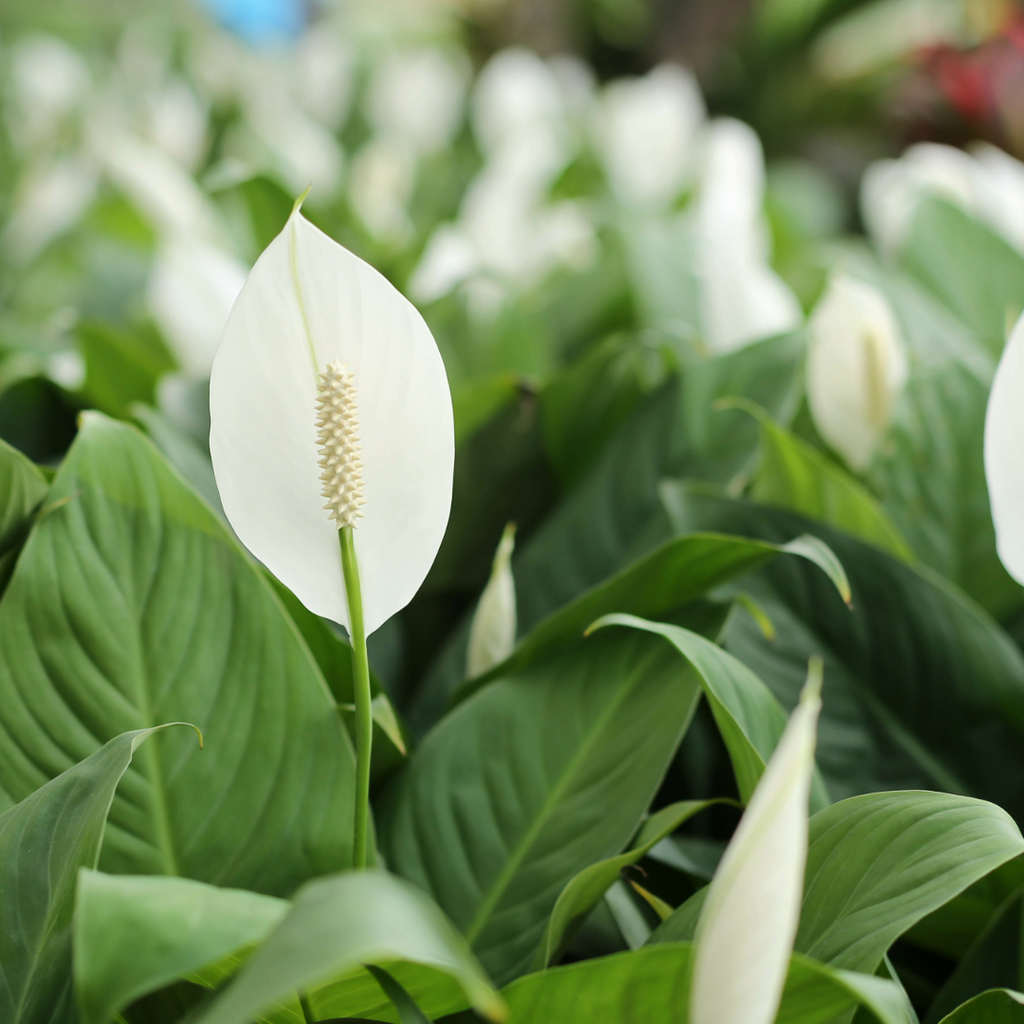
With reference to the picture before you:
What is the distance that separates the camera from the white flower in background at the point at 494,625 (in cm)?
41

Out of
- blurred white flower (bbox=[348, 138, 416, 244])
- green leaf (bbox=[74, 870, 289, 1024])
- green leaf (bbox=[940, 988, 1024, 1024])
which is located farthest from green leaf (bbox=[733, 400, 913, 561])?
blurred white flower (bbox=[348, 138, 416, 244])

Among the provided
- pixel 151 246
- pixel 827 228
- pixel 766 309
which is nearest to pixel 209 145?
pixel 151 246

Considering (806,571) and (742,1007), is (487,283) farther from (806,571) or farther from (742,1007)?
(742,1007)

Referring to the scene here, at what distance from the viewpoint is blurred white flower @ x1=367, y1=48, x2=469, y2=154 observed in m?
1.57

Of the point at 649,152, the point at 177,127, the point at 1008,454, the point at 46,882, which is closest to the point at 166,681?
the point at 46,882

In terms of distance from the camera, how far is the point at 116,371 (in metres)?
0.66

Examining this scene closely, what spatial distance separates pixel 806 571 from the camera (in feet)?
1.54

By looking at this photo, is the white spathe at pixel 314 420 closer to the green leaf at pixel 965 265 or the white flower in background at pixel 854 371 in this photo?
the white flower in background at pixel 854 371

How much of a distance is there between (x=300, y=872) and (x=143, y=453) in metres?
0.16

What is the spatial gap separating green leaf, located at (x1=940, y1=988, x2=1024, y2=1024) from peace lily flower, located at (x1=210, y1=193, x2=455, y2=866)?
0.60 feet

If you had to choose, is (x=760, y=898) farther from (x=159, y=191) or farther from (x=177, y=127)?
(x=177, y=127)

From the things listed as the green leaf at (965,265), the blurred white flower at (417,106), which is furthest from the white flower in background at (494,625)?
the blurred white flower at (417,106)

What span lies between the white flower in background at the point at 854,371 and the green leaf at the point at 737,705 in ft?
0.80

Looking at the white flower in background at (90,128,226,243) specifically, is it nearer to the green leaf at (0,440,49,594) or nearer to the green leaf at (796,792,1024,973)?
the green leaf at (0,440,49,594)
